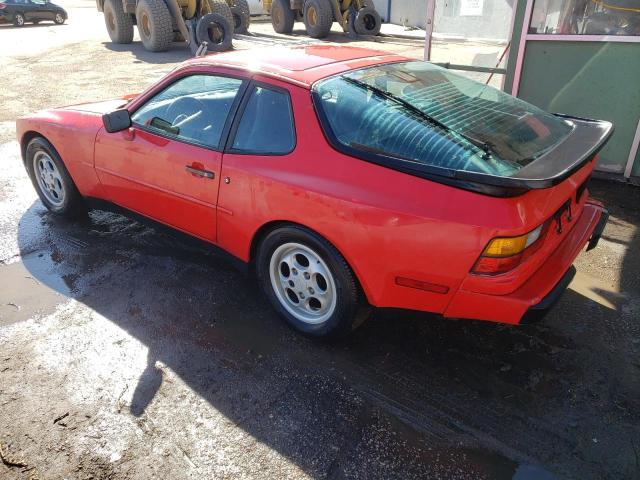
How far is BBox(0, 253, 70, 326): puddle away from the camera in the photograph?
3.12 metres

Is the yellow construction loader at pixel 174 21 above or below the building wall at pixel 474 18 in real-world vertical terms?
below

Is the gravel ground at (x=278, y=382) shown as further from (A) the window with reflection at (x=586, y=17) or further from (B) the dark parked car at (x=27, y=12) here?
(B) the dark parked car at (x=27, y=12)

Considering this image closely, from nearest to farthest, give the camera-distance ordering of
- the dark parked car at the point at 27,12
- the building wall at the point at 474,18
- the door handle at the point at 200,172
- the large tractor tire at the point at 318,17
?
the door handle at the point at 200,172 → the building wall at the point at 474,18 → the large tractor tire at the point at 318,17 → the dark parked car at the point at 27,12

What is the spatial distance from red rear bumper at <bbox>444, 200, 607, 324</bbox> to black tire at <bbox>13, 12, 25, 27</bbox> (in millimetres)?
25833

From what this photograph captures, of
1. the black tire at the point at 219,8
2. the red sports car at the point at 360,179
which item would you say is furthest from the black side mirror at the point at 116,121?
the black tire at the point at 219,8

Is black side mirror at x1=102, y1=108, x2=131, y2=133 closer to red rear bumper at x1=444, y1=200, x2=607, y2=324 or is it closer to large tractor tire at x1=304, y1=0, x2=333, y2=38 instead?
red rear bumper at x1=444, y1=200, x2=607, y2=324

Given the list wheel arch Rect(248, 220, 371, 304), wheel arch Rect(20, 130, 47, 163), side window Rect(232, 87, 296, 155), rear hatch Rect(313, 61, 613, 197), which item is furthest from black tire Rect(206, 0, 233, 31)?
wheel arch Rect(248, 220, 371, 304)

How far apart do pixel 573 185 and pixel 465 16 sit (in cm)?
434

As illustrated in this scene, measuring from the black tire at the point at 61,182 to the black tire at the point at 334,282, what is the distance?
2057 mm

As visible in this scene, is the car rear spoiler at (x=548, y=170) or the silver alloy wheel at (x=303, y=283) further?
the silver alloy wheel at (x=303, y=283)

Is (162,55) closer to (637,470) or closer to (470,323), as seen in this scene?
(470,323)

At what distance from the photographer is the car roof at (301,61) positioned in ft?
8.96

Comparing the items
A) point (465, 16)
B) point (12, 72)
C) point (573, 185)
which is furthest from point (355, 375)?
point (12, 72)

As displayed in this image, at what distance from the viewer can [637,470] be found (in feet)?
6.64
